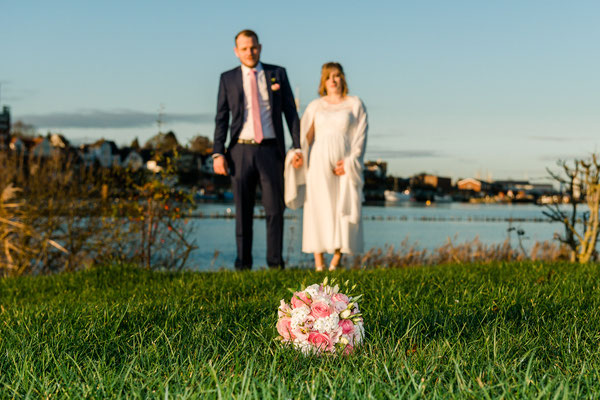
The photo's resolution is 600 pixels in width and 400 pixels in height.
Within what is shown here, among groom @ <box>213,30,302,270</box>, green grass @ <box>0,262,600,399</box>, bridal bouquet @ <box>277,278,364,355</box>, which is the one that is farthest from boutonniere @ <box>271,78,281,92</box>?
bridal bouquet @ <box>277,278,364,355</box>

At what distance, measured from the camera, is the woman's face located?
739 cm

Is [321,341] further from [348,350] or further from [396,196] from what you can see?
[396,196]

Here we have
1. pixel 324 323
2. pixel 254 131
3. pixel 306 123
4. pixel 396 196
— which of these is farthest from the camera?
pixel 396 196

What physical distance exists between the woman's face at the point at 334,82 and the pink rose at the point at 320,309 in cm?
496

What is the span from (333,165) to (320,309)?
469 centimetres

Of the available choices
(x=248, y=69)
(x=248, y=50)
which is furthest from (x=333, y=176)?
(x=248, y=50)

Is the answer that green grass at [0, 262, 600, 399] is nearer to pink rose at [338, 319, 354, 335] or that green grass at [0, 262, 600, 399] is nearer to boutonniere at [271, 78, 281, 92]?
pink rose at [338, 319, 354, 335]

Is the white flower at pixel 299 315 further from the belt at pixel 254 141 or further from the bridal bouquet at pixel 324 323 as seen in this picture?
the belt at pixel 254 141

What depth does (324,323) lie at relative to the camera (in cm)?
278

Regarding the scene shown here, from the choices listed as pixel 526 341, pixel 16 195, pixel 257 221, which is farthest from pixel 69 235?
pixel 257 221

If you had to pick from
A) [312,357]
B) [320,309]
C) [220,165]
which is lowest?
[312,357]

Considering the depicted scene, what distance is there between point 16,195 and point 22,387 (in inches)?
337

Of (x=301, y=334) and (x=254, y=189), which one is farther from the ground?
(x=254, y=189)

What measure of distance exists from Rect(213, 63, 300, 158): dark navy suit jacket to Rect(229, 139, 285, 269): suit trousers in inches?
6.6
